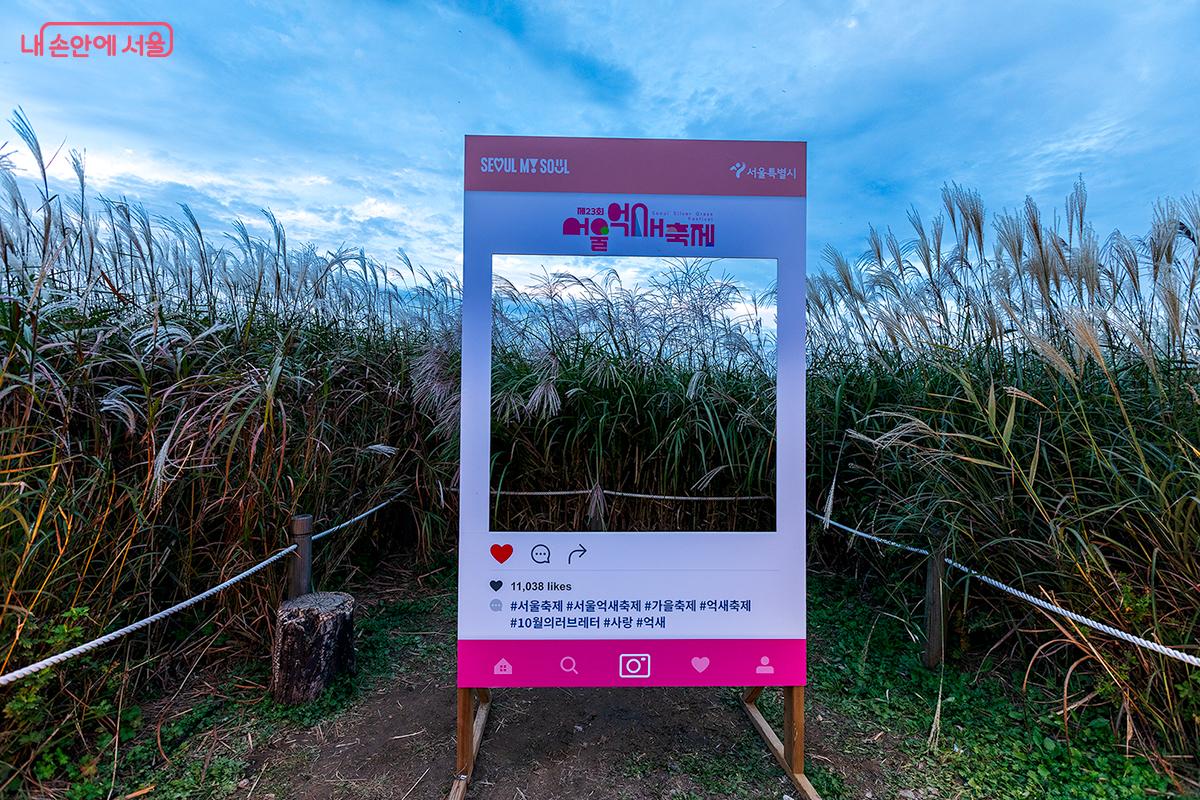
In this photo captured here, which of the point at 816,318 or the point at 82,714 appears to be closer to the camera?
the point at 82,714

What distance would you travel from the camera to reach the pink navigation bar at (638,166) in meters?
1.92

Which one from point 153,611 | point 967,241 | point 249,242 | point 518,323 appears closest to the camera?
point 153,611

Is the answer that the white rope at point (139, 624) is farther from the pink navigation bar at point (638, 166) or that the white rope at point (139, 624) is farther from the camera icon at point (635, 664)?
the pink navigation bar at point (638, 166)

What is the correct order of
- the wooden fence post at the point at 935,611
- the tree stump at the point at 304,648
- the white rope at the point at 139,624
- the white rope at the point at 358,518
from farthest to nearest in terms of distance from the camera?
the white rope at the point at 358,518 → the wooden fence post at the point at 935,611 → the tree stump at the point at 304,648 → the white rope at the point at 139,624

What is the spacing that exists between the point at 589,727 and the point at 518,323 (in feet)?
7.15

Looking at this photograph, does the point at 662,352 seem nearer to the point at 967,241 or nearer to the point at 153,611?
the point at 967,241

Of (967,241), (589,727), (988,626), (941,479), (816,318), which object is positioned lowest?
(589,727)

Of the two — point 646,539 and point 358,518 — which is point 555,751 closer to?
point 646,539

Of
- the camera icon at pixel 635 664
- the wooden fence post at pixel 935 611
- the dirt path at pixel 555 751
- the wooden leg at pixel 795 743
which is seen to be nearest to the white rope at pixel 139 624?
the dirt path at pixel 555 751

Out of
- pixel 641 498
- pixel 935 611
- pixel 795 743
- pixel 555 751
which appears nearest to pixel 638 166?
pixel 641 498

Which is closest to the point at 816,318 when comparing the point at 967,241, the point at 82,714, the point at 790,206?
the point at 967,241

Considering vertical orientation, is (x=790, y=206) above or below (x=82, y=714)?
above

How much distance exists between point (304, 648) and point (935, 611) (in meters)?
2.88

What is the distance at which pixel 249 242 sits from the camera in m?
3.69
